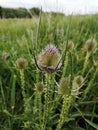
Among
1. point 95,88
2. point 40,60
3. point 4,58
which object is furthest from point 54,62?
point 4,58

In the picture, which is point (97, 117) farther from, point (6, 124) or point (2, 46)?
point (2, 46)

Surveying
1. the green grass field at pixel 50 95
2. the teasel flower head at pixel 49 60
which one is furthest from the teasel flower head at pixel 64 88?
the teasel flower head at pixel 49 60

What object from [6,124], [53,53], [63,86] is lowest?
[6,124]

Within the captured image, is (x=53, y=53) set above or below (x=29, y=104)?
above

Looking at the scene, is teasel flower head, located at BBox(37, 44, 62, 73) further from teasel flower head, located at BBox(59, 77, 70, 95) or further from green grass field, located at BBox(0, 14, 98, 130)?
teasel flower head, located at BBox(59, 77, 70, 95)

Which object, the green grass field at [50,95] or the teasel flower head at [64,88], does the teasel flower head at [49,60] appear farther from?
the teasel flower head at [64,88]

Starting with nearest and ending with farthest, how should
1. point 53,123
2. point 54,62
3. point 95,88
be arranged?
point 54,62 < point 53,123 < point 95,88

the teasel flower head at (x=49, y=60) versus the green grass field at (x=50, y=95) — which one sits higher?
the teasel flower head at (x=49, y=60)

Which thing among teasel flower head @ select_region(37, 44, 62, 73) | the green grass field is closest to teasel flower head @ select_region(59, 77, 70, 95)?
the green grass field
